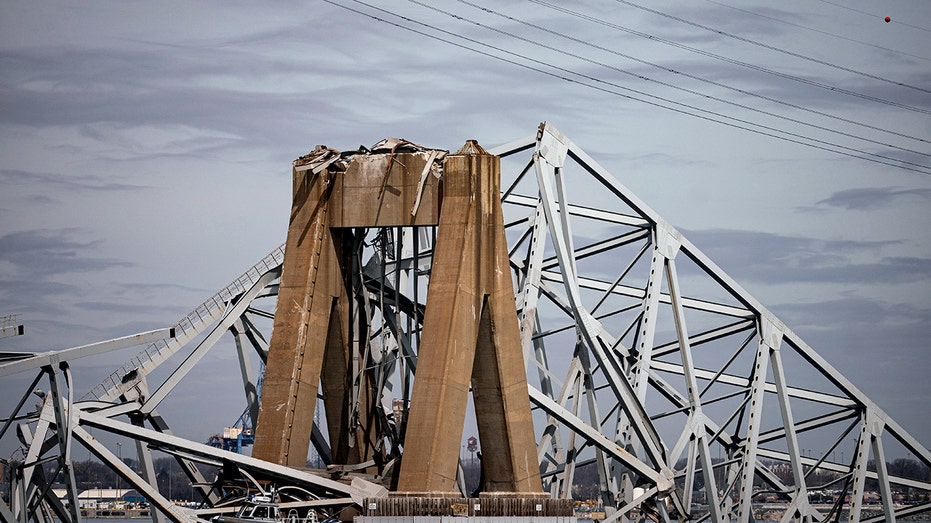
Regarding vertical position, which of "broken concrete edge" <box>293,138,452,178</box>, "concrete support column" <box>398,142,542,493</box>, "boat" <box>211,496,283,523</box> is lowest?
"boat" <box>211,496,283,523</box>

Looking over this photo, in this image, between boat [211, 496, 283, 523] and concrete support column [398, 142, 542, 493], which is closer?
boat [211, 496, 283, 523]

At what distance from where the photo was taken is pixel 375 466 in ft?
252

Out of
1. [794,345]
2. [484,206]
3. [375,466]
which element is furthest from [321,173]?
[794,345]

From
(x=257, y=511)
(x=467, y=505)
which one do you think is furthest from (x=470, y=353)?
(x=257, y=511)

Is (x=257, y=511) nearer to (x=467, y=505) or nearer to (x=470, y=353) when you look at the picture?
(x=467, y=505)

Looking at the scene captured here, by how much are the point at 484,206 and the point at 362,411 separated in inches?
563

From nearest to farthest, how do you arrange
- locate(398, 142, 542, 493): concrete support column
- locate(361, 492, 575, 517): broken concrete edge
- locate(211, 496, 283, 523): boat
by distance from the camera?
locate(211, 496, 283, 523): boat
locate(361, 492, 575, 517): broken concrete edge
locate(398, 142, 542, 493): concrete support column

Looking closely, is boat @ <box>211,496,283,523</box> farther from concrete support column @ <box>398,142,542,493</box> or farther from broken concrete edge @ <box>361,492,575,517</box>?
concrete support column @ <box>398,142,542,493</box>

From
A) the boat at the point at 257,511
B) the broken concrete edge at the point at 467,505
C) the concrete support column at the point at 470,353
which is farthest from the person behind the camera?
the concrete support column at the point at 470,353

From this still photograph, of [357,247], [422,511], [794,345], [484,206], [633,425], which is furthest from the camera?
[794,345]

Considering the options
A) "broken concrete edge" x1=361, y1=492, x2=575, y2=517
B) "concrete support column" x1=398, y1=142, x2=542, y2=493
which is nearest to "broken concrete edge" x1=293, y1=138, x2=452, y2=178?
"concrete support column" x1=398, y1=142, x2=542, y2=493

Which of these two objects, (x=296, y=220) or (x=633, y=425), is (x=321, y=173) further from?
(x=633, y=425)

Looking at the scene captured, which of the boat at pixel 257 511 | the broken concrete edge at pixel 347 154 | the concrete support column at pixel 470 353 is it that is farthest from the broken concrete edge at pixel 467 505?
the broken concrete edge at pixel 347 154

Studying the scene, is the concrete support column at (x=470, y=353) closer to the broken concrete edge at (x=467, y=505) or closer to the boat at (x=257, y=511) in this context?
the broken concrete edge at (x=467, y=505)
